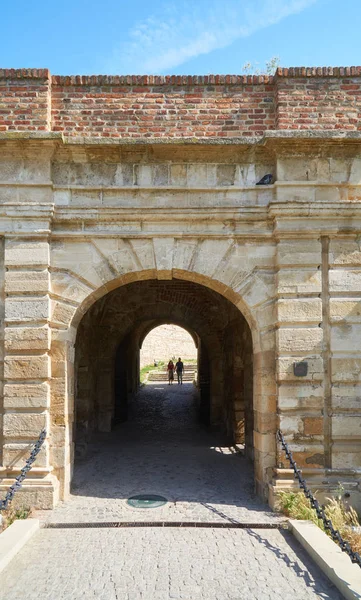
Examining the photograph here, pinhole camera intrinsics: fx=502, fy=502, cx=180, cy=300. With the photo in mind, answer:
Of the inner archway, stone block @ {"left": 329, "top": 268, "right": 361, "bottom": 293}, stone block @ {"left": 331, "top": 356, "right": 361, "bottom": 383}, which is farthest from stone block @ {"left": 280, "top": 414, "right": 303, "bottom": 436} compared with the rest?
the inner archway

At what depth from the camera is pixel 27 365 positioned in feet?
20.6

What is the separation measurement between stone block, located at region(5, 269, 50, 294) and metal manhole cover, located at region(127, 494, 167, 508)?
114 inches

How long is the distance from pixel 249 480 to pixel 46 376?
10.7 ft

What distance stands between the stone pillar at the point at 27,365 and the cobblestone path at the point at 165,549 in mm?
570

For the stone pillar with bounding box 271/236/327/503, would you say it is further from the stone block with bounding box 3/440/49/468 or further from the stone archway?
the stone block with bounding box 3/440/49/468

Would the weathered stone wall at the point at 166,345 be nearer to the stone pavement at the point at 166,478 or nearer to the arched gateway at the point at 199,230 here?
the stone pavement at the point at 166,478

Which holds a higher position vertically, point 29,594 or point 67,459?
point 67,459

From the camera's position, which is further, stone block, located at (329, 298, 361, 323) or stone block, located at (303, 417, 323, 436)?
stone block, located at (329, 298, 361, 323)

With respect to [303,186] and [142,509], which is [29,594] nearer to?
[142,509]

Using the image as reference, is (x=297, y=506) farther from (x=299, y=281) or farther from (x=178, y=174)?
(x=178, y=174)

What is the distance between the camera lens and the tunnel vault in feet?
32.8

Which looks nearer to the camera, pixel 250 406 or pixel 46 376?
pixel 46 376

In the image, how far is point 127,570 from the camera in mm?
4621

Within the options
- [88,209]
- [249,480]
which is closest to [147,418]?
[249,480]
